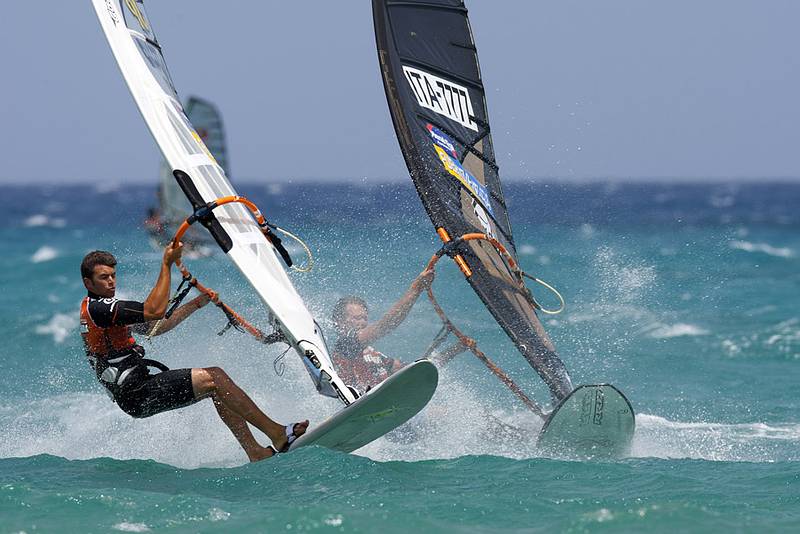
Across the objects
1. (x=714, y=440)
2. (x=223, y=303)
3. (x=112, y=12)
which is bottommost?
(x=714, y=440)

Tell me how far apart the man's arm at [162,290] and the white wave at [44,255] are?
16.7 m

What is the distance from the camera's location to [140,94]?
6.14 m

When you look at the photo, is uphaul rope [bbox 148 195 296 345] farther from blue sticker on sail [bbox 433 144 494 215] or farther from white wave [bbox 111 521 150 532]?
blue sticker on sail [bbox 433 144 494 215]

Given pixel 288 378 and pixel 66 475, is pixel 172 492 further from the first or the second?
pixel 288 378

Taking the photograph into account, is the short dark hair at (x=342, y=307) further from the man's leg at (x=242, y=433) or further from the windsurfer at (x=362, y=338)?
the man's leg at (x=242, y=433)

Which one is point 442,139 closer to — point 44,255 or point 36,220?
point 44,255

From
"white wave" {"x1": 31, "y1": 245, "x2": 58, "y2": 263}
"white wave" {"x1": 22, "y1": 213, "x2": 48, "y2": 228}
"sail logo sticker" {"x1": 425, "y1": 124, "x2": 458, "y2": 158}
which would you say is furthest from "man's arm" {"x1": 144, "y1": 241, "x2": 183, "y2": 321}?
"white wave" {"x1": 22, "y1": 213, "x2": 48, "y2": 228}

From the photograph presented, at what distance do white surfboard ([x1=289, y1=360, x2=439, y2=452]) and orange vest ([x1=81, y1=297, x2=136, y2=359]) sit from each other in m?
0.97

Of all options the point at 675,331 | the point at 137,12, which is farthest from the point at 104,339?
the point at 675,331

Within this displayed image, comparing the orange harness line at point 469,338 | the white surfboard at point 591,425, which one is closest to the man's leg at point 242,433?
the orange harness line at point 469,338

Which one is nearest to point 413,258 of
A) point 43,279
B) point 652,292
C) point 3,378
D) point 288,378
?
point 288,378

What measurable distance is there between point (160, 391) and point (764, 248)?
62.2ft

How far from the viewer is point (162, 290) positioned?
4.92 m

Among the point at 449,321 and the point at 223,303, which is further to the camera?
the point at 449,321
